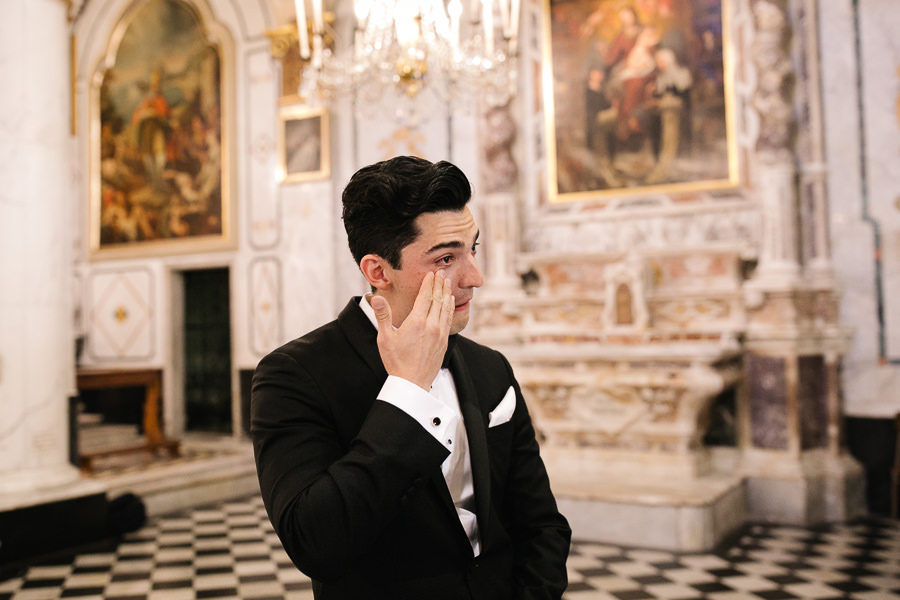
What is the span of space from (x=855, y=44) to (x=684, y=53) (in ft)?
4.55

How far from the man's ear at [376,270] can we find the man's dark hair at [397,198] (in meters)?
0.02

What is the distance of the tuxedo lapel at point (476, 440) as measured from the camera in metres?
1.63

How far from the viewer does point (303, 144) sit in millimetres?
8508

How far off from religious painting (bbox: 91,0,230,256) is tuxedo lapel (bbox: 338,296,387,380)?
796cm

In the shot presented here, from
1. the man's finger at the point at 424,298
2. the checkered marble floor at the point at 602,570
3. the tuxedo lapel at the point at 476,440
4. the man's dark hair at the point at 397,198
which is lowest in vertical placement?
the checkered marble floor at the point at 602,570

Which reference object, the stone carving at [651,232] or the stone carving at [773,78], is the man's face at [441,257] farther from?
the stone carving at [773,78]

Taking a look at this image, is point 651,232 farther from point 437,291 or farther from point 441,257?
point 437,291

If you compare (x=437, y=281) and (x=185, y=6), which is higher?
(x=185, y=6)

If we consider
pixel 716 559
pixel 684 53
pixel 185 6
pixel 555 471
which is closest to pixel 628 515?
pixel 716 559

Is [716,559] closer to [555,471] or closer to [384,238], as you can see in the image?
[555,471]

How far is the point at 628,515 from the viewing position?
519 cm

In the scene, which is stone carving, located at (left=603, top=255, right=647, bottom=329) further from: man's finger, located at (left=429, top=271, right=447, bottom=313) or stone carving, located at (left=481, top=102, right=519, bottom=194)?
man's finger, located at (left=429, top=271, right=447, bottom=313)

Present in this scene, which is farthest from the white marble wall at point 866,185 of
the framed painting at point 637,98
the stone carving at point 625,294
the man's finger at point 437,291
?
the man's finger at point 437,291

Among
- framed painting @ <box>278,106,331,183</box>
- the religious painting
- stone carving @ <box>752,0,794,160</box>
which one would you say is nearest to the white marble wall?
stone carving @ <box>752,0,794,160</box>
